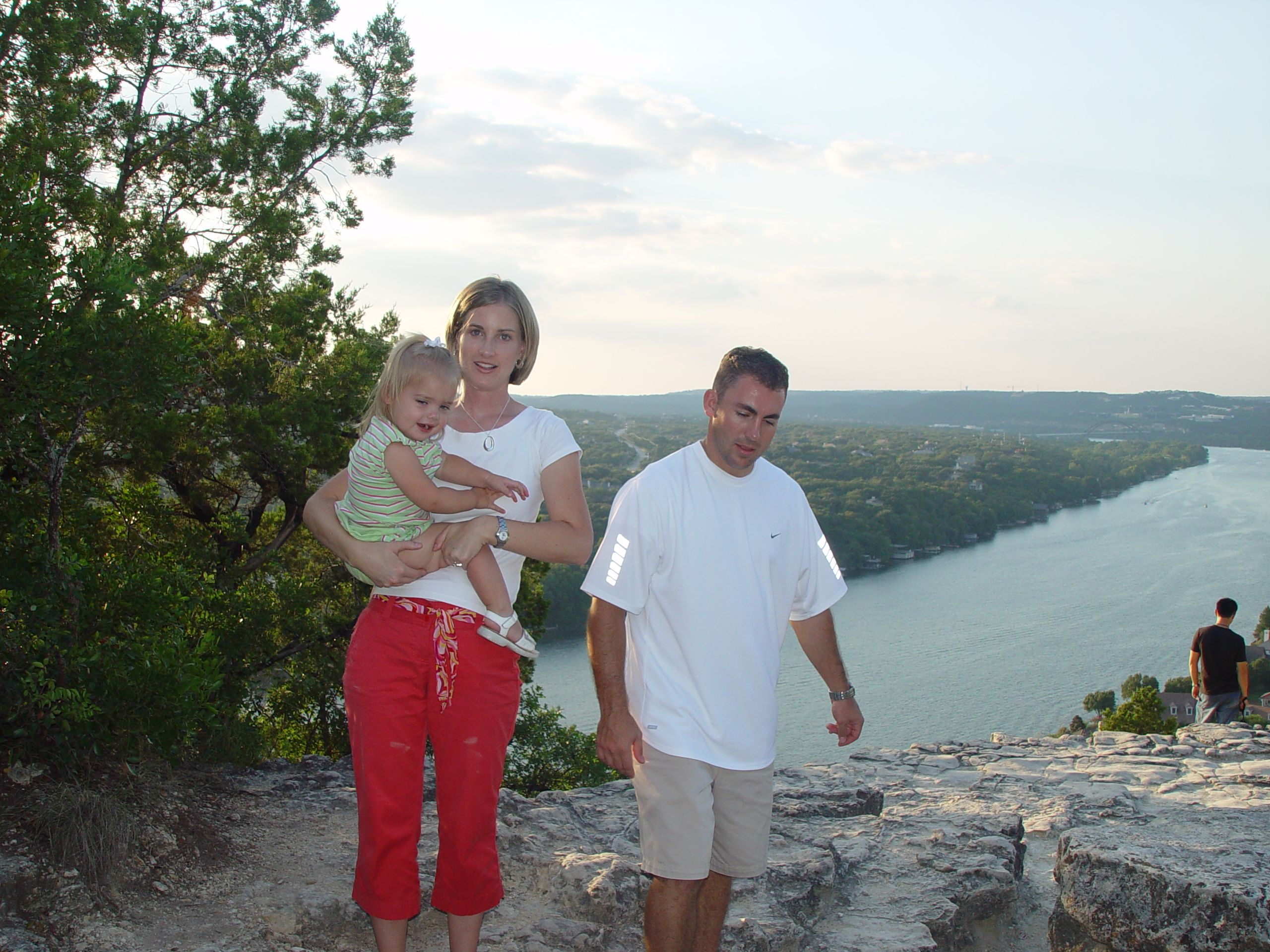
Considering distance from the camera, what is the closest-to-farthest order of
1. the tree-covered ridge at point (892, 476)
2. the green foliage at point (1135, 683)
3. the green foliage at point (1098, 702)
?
the green foliage at point (1098, 702) < the green foliage at point (1135, 683) < the tree-covered ridge at point (892, 476)

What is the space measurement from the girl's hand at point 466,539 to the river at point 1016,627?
52.3ft

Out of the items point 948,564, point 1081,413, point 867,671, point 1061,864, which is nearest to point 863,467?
point 948,564

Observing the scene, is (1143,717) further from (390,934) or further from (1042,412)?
(1042,412)

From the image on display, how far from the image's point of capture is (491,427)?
7.05 feet

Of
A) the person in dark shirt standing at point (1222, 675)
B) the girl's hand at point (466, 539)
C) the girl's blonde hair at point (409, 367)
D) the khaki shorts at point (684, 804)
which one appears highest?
the girl's blonde hair at point (409, 367)

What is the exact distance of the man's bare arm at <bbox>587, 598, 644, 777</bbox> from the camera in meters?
2.11

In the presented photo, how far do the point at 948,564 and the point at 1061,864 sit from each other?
35.7m

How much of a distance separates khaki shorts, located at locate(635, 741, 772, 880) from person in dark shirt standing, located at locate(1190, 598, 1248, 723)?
19.7ft

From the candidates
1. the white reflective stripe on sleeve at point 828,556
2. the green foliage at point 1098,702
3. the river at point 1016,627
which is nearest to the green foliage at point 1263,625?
the river at point 1016,627

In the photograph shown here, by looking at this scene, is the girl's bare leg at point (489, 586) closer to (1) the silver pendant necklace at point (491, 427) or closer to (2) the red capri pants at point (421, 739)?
(2) the red capri pants at point (421, 739)

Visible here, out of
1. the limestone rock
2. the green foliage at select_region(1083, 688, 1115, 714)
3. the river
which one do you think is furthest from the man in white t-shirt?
the green foliage at select_region(1083, 688, 1115, 714)

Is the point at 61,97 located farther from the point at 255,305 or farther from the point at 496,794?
the point at 496,794

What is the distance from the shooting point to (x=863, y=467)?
3816 cm

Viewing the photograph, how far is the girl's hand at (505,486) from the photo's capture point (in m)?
2.05
